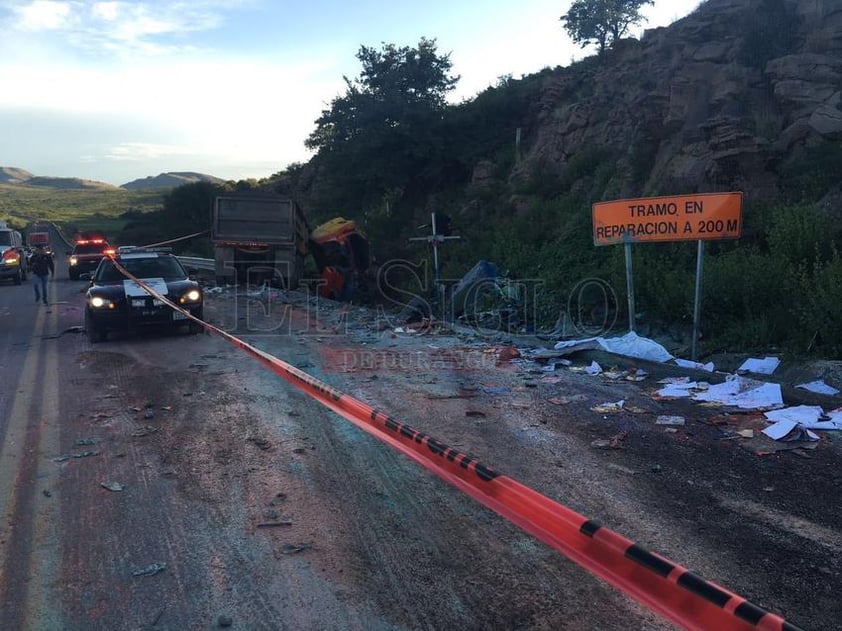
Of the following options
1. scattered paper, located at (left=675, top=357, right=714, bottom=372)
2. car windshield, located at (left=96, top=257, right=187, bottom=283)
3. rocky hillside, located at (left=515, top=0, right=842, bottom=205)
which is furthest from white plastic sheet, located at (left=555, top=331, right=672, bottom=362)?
car windshield, located at (left=96, top=257, right=187, bottom=283)

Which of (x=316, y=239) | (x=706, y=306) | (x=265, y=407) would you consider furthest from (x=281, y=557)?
(x=316, y=239)

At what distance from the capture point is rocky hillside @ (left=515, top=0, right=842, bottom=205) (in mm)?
12875

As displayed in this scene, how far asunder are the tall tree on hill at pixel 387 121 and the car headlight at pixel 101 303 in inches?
816

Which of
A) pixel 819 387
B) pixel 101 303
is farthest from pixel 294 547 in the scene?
pixel 101 303

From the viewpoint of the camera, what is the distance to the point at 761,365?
8258 millimetres

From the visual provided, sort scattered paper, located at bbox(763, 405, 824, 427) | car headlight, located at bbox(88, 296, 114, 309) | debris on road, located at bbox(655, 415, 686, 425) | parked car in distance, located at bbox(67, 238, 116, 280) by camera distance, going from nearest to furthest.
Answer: scattered paper, located at bbox(763, 405, 824, 427) → debris on road, located at bbox(655, 415, 686, 425) → car headlight, located at bbox(88, 296, 114, 309) → parked car in distance, located at bbox(67, 238, 116, 280)

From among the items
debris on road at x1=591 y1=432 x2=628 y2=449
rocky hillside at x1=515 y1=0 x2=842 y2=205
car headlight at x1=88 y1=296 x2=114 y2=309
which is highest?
rocky hillside at x1=515 y1=0 x2=842 y2=205

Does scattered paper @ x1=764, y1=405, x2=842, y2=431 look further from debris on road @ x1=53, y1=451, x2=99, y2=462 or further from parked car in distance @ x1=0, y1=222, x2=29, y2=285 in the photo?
parked car in distance @ x1=0, y1=222, x2=29, y2=285

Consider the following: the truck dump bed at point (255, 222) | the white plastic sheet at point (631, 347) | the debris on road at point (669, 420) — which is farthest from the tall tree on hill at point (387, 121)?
the debris on road at point (669, 420)

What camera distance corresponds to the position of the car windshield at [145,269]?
12.6m

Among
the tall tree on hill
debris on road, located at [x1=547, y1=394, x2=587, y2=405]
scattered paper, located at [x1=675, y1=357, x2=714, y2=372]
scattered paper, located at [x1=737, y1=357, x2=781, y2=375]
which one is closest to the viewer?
debris on road, located at [x1=547, y1=394, x2=587, y2=405]

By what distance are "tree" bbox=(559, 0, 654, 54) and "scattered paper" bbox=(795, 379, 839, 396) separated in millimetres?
28571

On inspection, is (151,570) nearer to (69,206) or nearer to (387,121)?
(387,121)

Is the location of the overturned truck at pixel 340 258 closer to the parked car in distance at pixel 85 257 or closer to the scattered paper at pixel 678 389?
the parked car in distance at pixel 85 257
